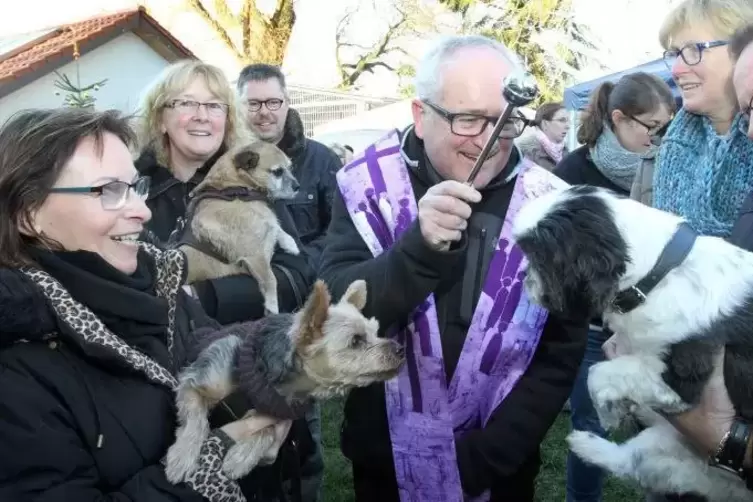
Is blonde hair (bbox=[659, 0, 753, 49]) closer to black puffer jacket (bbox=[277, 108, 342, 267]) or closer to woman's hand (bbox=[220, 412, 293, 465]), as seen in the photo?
black puffer jacket (bbox=[277, 108, 342, 267])

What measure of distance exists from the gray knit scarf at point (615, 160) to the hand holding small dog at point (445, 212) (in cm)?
273

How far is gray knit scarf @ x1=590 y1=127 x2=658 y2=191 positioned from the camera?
180 inches

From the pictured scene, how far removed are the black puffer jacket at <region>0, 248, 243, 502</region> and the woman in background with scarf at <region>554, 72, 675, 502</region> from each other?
2929 mm

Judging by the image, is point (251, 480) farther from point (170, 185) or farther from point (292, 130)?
point (292, 130)

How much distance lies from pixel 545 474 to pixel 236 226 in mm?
3318

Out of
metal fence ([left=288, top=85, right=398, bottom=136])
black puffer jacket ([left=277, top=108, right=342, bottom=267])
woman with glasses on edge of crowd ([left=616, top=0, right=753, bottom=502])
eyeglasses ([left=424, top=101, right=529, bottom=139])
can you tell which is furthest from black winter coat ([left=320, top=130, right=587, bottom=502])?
metal fence ([left=288, top=85, right=398, bottom=136])

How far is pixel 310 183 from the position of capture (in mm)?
4652

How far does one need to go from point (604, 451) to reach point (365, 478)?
105cm

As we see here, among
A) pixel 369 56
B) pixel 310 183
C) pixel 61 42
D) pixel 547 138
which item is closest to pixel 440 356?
pixel 310 183

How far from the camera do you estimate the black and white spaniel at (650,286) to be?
2.25 m

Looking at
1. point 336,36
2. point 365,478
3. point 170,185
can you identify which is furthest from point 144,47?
point 365,478

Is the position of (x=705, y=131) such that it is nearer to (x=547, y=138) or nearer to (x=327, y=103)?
(x=547, y=138)

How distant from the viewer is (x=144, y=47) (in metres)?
18.4

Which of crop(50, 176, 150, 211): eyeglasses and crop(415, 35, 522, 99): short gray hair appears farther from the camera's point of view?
crop(415, 35, 522, 99): short gray hair
